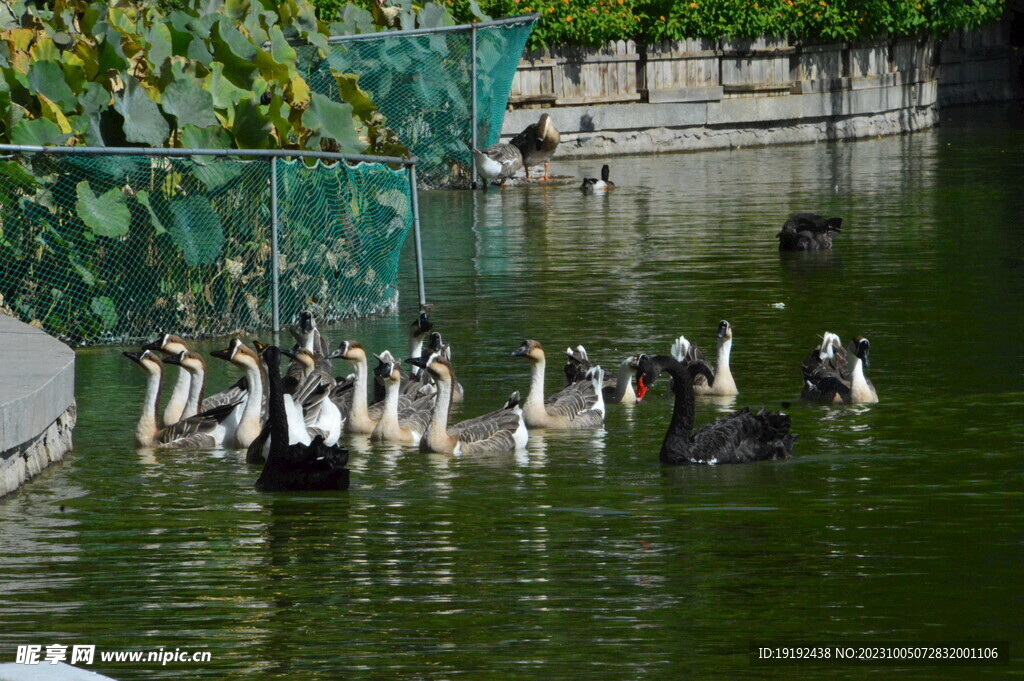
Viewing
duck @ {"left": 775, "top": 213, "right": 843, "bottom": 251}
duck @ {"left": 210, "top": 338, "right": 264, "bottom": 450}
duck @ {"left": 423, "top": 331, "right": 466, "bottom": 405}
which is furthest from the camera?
duck @ {"left": 775, "top": 213, "right": 843, "bottom": 251}

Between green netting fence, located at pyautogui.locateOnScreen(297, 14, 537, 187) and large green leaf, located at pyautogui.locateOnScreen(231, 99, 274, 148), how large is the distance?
21.4 ft

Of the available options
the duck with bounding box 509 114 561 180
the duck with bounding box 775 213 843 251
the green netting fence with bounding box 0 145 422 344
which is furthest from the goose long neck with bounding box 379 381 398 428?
the duck with bounding box 509 114 561 180

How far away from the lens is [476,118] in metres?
29.0

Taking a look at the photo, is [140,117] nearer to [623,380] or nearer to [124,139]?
[124,139]

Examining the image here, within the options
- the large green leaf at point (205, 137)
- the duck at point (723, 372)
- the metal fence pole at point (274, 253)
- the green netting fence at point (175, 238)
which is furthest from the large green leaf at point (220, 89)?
the duck at point (723, 372)

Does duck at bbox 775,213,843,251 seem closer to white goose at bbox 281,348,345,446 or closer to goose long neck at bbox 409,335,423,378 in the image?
goose long neck at bbox 409,335,423,378

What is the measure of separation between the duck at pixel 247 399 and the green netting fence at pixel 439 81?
11162 mm

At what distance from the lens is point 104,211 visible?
16.0 m

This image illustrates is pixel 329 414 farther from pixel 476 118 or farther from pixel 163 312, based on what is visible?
pixel 476 118

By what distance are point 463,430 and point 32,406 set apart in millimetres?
3095

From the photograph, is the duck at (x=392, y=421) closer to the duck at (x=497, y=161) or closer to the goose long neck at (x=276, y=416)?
the goose long neck at (x=276, y=416)

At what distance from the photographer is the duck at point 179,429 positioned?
42.1ft

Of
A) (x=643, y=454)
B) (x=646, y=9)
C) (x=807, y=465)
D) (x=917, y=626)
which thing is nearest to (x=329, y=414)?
(x=643, y=454)

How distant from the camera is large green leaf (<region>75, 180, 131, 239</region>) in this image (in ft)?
51.9
